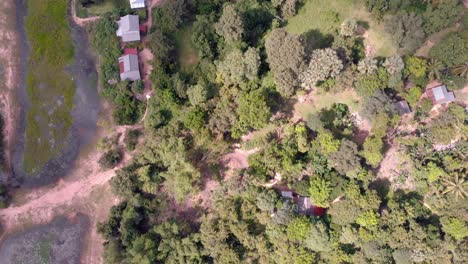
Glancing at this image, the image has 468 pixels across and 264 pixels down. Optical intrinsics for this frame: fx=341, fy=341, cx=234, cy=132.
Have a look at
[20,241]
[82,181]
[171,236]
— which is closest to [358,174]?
[171,236]

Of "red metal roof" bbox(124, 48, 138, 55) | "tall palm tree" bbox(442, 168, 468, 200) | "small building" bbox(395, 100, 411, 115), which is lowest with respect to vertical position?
"tall palm tree" bbox(442, 168, 468, 200)

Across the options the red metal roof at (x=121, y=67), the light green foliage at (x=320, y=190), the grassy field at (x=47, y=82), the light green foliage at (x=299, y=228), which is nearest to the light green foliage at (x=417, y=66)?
the light green foliage at (x=320, y=190)

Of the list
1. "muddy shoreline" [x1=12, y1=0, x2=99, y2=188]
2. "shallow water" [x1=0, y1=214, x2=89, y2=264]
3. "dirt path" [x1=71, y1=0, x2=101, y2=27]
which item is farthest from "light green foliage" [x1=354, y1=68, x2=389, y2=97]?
"shallow water" [x1=0, y1=214, x2=89, y2=264]

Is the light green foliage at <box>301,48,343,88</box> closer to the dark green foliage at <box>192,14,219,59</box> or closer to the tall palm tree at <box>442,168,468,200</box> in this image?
the dark green foliage at <box>192,14,219,59</box>

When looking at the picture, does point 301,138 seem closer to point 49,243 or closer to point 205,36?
point 205,36

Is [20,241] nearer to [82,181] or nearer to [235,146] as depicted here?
[82,181]

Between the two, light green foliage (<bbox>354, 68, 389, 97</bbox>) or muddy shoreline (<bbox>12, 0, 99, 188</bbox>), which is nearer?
light green foliage (<bbox>354, 68, 389, 97</bbox>)
